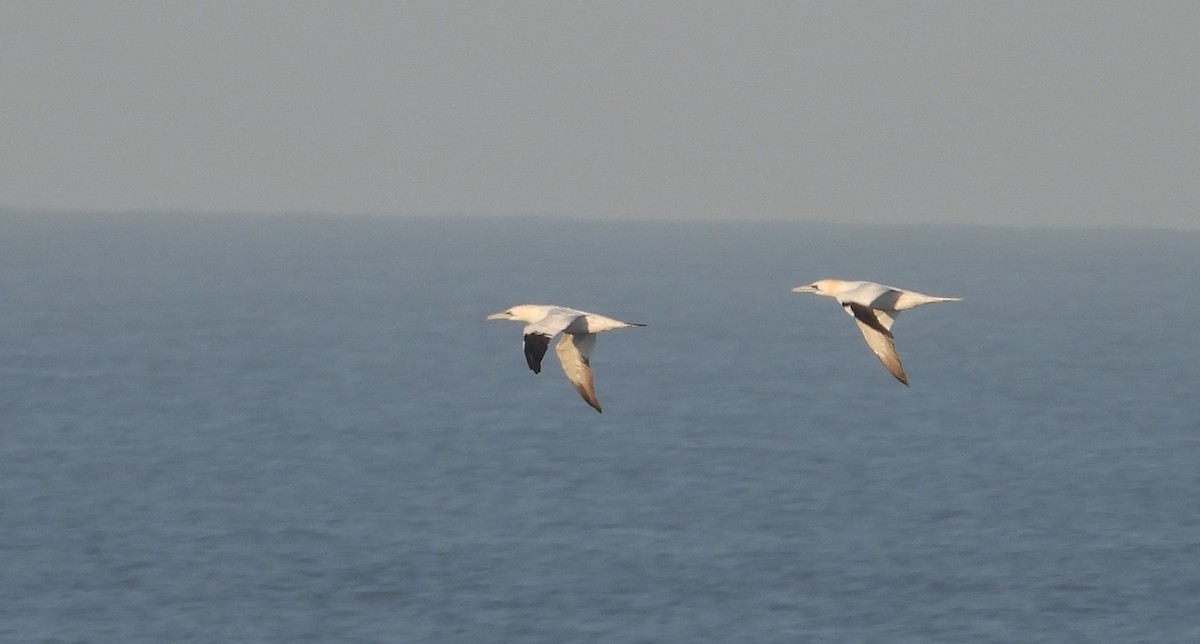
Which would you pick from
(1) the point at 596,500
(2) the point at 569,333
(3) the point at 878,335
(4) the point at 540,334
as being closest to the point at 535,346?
(4) the point at 540,334

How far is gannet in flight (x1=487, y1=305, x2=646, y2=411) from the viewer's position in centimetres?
3216

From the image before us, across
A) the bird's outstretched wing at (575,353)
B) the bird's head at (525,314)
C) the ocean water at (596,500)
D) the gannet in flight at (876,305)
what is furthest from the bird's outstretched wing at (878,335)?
the ocean water at (596,500)

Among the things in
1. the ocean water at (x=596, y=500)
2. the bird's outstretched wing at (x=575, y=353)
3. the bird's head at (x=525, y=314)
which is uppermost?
the bird's head at (x=525, y=314)

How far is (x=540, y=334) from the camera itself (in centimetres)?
3225

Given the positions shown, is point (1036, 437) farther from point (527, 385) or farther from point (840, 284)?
point (840, 284)

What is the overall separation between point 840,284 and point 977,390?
9878cm

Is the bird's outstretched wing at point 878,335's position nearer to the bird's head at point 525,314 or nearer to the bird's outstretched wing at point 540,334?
the bird's outstretched wing at point 540,334

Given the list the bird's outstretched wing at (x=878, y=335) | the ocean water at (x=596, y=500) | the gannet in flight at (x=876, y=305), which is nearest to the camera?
the bird's outstretched wing at (x=878, y=335)

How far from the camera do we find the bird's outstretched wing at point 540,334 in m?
31.5

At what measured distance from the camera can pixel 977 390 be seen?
434 ft

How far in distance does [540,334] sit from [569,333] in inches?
123

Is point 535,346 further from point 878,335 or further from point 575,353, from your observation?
point 878,335

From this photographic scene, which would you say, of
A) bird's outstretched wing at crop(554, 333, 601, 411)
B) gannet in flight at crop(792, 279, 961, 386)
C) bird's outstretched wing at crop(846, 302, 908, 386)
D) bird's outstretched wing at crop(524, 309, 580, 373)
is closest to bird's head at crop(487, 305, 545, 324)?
bird's outstretched wing at crop(554, 333, 601, 411)

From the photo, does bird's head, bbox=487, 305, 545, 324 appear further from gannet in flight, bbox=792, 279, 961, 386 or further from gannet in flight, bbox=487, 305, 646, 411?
gannet in flight, bbox=792, 279, 961, 386
